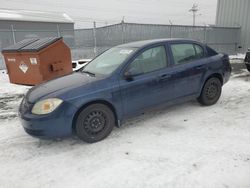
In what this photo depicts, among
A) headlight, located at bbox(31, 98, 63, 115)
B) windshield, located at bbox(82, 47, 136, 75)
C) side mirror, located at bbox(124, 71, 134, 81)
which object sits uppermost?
windshield, located at bbox(82, 47, 136, 75)

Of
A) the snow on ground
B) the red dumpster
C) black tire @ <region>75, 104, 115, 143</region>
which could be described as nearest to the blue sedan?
black tire @ <region>75, 104, 115, 143</region>

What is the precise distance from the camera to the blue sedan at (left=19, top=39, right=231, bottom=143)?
348 cm

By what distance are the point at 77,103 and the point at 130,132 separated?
114 centimetres

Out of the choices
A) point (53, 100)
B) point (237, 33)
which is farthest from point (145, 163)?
point (237, 33)

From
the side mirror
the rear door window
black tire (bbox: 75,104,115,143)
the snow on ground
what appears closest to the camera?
the snow on ground

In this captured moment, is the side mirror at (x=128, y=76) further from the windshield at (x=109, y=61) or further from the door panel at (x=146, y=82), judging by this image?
the windshield at (x=109, y=61)

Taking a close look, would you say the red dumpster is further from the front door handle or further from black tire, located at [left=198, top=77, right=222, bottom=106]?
black tire, located at [left=198, top=77, right=222, bottom=106]

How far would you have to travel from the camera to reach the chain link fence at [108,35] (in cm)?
1346

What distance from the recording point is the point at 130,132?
4125mm

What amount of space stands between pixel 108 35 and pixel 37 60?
966 centimetres

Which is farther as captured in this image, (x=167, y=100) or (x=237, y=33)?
(x=237, y=33)

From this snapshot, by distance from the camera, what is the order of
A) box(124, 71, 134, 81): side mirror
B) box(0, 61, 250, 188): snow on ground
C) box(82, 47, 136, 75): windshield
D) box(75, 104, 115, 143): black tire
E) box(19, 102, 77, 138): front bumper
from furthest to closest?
box(82, 47, 136, 75): windshield < box(124, 71, 134, 81): side mirror < box(75, 104, 115, 143): black tire < box(19, 102, 77, 138): front bumper < box(0, 61, 250, 188): snow on ground

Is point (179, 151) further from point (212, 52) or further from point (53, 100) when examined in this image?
point (212, 52)

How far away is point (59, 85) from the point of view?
384cm
